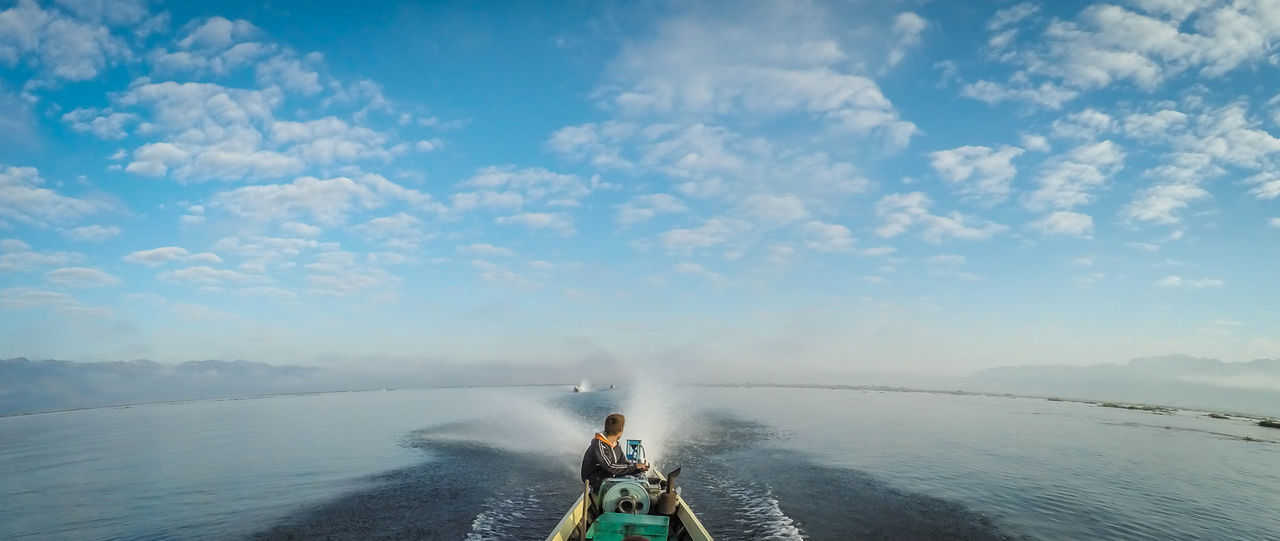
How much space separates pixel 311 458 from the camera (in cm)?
3350

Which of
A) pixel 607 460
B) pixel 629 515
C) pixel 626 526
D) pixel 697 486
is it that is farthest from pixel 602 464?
pixel 697 486

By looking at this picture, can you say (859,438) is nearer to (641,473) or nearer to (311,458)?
(641,473)

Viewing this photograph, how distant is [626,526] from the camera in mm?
11656

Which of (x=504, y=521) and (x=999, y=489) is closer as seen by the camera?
(x=504, y=521)

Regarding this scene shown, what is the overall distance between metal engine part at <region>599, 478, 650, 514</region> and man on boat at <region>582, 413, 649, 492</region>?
336mm

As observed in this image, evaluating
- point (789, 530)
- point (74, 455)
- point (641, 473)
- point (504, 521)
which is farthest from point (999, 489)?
point (74, 455)

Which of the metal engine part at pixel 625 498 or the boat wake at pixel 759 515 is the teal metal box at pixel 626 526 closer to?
the metal engine part at pixel 625 498

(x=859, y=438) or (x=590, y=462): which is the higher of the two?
(x=590, y=462)

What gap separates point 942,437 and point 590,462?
42.8 meters

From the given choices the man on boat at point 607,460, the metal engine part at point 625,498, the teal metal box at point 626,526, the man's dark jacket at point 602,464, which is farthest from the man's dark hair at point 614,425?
the teal metal box at point 626,526

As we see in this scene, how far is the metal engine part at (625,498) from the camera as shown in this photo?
1206 centimetres

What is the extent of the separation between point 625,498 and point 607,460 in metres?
1.03

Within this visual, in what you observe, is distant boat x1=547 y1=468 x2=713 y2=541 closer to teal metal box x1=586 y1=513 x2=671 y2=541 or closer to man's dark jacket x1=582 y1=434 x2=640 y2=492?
teal metal box x1=586 y1=513 x2=671 y2=541

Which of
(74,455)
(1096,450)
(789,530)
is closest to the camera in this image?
(789,530)
